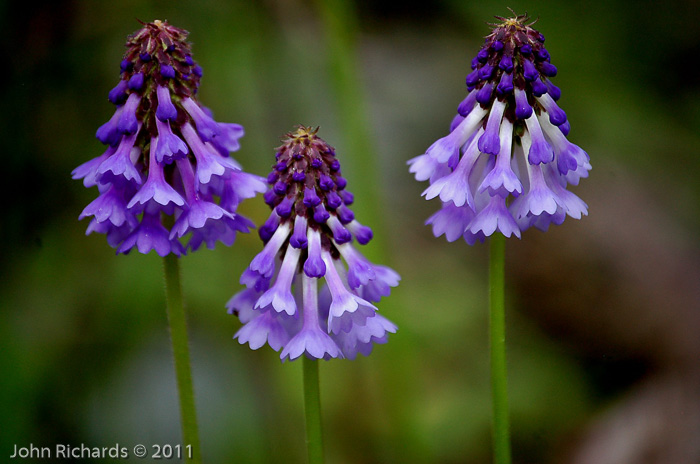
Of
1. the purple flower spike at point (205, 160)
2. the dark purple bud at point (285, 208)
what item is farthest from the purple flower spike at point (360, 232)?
the purple flower spike at point (205, 160)

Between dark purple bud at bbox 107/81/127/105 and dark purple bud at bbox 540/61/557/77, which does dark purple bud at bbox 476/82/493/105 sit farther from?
dark purple bud at bbox 107/81/127/105

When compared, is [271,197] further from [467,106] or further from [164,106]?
[467,106]

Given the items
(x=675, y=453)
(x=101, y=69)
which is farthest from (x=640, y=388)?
(x=101, y=69)

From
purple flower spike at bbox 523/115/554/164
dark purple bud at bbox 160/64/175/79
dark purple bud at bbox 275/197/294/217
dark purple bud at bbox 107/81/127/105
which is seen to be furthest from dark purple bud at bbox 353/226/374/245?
dark purple bud at bbox 107/81/127/105

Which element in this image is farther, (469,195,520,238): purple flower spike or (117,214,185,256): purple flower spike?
(117,214,185,256): purple flower spike

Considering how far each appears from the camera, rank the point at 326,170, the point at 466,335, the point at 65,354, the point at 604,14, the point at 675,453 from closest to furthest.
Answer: the point at 326,170 → the point at 675,453 → the point at 65,354 → the point at 466,335 → the point at 604,14

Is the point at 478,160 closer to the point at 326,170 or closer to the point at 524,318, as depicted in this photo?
the point at 326,170
